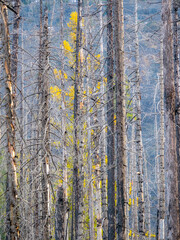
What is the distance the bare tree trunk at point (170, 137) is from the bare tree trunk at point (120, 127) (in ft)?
4.98

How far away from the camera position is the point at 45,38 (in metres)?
6.71

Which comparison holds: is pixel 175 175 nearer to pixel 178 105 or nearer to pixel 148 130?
pixel 178 105

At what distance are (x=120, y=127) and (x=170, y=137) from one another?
170 centimetres

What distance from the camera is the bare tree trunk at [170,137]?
7.70 meters

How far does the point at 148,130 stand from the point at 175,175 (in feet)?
89.7

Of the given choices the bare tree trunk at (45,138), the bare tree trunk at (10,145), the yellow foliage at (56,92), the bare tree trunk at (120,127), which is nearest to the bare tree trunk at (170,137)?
the bare tree trunk at (120,127)

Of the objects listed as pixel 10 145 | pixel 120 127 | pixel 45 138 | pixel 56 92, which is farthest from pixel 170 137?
pixel 10 145

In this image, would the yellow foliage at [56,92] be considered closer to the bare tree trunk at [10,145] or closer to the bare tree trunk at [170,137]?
the bare tree trunk at [10,145]

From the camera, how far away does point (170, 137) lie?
800 centimetres

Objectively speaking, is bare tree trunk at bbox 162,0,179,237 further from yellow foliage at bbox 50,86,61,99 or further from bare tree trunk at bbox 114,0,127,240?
yellow foliage at bbox 50,86,61,99

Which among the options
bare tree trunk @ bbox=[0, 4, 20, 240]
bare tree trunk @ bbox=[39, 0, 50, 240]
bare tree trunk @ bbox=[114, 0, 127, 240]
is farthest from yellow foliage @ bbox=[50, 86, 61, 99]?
bare tree trunk @ bbox=[114, 0, 127, 240]

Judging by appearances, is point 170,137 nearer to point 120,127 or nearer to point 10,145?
point 120,127

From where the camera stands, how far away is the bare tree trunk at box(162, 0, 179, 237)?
25.2 ft

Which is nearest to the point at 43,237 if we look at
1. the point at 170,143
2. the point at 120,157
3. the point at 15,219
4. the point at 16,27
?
the point at 15,219
